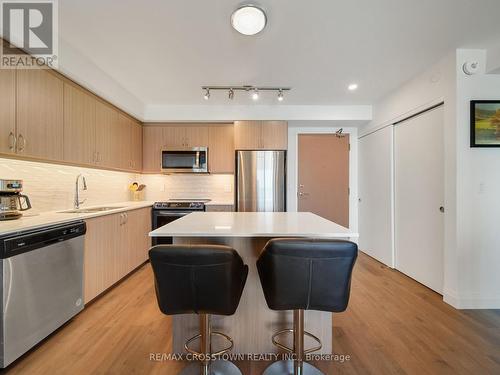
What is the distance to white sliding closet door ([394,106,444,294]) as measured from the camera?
100 inches

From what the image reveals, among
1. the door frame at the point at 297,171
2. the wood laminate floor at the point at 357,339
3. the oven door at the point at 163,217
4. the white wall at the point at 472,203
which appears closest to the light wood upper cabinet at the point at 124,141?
the oven door at the point at 163,217

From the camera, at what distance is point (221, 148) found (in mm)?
4055

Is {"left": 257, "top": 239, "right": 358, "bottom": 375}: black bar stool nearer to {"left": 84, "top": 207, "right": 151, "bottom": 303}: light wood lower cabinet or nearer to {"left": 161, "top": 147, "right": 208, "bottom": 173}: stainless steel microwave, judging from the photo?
{"left": 84, "top": 207, "right": 151, "bottom": 303}: light wood lower cabinet

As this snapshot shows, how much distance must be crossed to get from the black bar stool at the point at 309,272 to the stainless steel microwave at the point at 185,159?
116 inches

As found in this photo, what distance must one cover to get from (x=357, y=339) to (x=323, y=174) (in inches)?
122

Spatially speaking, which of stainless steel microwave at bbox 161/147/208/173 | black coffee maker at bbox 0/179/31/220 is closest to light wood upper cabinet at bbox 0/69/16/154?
black coffee maker at bbox 0/179/31/220

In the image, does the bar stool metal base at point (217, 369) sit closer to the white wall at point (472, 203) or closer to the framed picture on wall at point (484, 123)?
the white wall at point (472, 203)

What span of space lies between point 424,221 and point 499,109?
4.24ft

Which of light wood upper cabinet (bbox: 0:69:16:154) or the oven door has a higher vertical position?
light wood upper cabinet (bbox: 0:69:16:154)

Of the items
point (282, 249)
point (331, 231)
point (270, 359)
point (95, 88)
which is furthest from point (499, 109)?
point (95, 88)

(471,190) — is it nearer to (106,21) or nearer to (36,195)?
(106,21)

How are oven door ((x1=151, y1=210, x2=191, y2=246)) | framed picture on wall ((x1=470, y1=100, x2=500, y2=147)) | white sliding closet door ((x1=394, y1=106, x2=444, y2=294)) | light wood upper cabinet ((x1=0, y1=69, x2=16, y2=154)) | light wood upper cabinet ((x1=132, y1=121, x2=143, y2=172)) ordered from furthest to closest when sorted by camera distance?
light wood upper cabinet ((x1=132, y1=121, x2=143, y2=172)) < oven door ((x1=151, y1=210, x2=191, y2=246)) < white sliding closet door ((x1=394, y1=106, x2=444, y2=294)) < framed picture on wall ((x1=470, y1=100, x2=500, y2=147)) < light wood upper cabinet ((x1=0, y1=69, x2=16, y2=154))

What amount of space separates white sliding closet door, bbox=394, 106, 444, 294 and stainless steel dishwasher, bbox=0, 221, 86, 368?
3.56 meters

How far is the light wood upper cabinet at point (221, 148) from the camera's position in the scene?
4.05 metres
